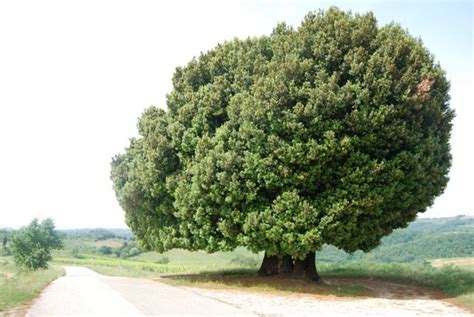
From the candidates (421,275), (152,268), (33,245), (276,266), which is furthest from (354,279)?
(33,245)

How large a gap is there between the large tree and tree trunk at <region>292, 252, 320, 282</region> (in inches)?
138

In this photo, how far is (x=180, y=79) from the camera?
28609 mm

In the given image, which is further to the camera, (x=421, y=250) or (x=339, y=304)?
(x=421, y=250)

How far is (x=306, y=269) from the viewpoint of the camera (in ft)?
88.6

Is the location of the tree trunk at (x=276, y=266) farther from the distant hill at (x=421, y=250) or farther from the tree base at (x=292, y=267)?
the distant hill at (x=421, y=250)

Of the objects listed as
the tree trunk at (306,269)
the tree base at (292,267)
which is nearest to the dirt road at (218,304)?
the tree trunk at (306,269)

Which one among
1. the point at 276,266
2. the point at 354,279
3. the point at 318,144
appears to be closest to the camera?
the point at 318,144

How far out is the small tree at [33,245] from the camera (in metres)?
71.1

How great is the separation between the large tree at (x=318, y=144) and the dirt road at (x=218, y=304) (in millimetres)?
3358

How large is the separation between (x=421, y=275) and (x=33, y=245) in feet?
205

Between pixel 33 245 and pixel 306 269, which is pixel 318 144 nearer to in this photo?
pixel 306 269

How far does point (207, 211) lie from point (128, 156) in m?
10.5

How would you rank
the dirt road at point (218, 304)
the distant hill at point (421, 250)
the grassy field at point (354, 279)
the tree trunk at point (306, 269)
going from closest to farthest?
the dirt road at point (218, 304)
the grassy field at point (354, 279)
the tree trunk at point (306, 269)
the distant hill at point (421, 250)

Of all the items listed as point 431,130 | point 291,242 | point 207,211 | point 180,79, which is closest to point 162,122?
point 180,79
